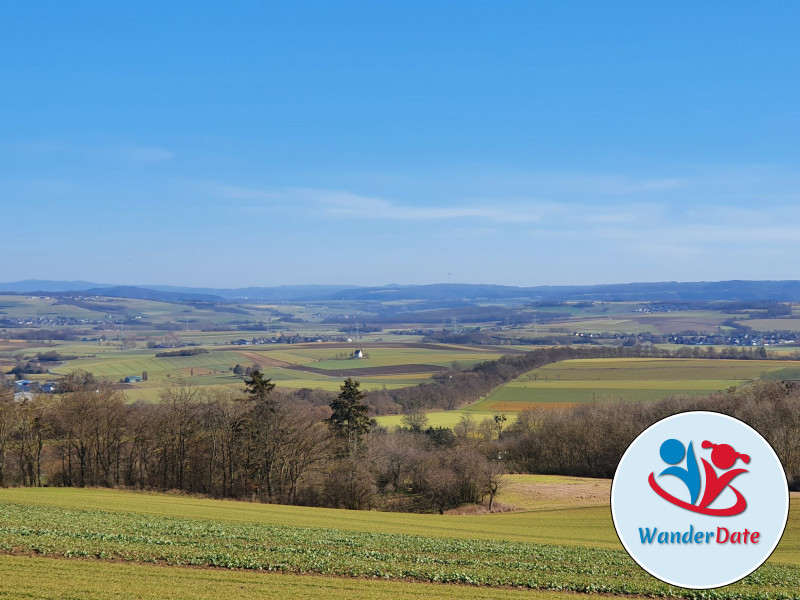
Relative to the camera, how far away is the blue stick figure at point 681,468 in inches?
441

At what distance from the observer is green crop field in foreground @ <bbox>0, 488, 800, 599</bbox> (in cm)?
1947

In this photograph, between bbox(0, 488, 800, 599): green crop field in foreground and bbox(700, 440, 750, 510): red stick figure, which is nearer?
bbox(700, 440, 750, 510): red stick figure

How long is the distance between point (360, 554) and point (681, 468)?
1424 centimetres

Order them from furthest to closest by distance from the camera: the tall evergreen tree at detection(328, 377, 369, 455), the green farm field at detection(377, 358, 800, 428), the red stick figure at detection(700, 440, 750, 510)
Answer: the green farm field at detection(377, 358, 800, 428) → the tall evergreen tree at detection(328, 377, 369, 455) → the red stick figure at detection(700, 440, 750, 510)

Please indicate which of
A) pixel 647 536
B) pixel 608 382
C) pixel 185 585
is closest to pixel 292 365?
pixel 608 382

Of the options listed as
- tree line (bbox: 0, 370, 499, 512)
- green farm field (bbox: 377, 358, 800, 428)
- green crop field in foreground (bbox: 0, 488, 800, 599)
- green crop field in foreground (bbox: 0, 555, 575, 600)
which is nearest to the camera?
green crop field in foreground (bbox: 0, 555, 575, 600)

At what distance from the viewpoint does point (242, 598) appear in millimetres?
16031

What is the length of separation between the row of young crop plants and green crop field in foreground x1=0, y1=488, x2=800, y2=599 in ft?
0.12

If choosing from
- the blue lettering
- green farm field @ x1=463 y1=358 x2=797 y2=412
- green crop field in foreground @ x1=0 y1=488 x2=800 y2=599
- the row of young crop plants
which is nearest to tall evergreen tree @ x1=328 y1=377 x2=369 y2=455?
green crop field in foreground @ x1=0 y1=488 x2=800 y2=599

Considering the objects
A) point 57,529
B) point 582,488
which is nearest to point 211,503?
point 57,529

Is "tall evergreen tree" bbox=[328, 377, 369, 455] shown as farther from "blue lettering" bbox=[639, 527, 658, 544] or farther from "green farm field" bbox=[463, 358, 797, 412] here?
"blue lettering" bbox=[639, 527, 658, 544]

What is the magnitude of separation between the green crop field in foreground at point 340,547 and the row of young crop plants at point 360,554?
1.4 inches

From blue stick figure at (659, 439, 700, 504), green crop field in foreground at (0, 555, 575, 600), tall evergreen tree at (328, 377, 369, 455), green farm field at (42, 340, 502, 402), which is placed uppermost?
blue stick figure at (659, 439, 700, 504)

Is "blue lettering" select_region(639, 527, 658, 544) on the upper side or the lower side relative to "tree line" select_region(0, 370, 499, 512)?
upper
